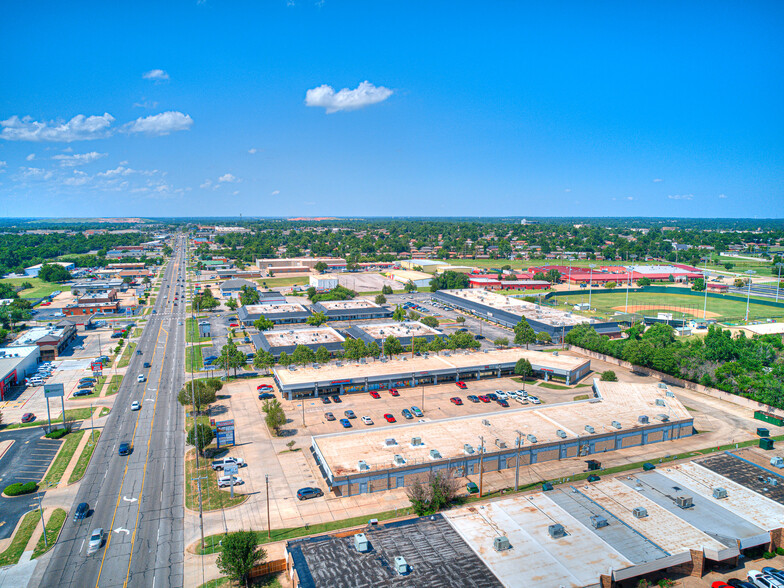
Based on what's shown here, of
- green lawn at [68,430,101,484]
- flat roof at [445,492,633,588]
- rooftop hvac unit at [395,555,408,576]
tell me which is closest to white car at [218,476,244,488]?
green lawn at [68,430,101,484]

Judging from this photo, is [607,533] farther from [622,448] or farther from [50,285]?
[50,285]

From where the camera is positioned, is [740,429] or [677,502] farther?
[740,429]

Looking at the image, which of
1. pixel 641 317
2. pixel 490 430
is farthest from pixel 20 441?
pixel 641 317

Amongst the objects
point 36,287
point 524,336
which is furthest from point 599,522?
point 36,287

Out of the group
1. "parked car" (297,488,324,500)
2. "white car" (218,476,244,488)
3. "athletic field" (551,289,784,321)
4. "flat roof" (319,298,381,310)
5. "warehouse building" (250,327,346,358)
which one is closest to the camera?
"parked car" (297,488,324,500)

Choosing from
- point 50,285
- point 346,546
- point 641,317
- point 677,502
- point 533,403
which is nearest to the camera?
point 346,546

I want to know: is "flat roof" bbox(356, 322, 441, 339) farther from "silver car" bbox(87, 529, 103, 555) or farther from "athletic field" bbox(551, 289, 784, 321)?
"silver car" bbox(87, 529, 103, 555)
